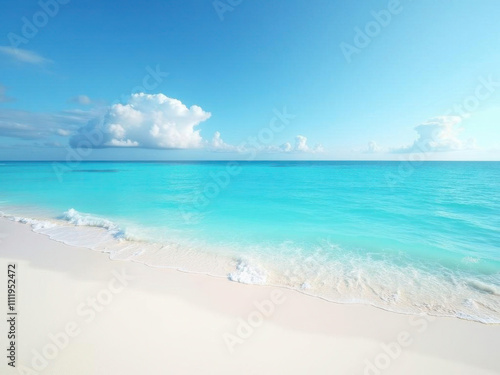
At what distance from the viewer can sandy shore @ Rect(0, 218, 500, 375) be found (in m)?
4.09

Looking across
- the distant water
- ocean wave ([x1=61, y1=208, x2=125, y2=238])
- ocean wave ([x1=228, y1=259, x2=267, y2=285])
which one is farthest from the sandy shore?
ocean wave ([x1=61, y1=208, x2=125, y2=238])

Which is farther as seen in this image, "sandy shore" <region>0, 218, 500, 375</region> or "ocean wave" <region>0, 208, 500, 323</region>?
"ocean wave" <region>0, 208, 500, 323</region>

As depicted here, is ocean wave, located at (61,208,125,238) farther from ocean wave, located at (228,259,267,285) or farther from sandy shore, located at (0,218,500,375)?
ocean wave, located at (228,259,267,285)

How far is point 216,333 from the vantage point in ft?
15.7

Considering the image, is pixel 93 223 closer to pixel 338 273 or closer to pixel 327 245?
pixel 327 245

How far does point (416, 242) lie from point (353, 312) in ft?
25.5

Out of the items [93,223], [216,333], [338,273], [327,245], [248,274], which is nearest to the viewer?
[216,333]

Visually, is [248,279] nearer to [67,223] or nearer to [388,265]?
[388,265]

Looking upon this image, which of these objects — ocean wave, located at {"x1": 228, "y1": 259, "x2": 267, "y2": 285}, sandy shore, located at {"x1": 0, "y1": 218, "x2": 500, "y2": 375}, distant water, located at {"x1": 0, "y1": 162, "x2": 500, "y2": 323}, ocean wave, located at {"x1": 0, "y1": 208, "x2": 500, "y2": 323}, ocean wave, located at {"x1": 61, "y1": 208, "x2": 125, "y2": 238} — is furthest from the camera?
ocean wave, located at {"x1": 61, "y1": 208, "x2": 125, "y2": 238}

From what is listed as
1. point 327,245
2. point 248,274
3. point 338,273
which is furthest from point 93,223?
point 338,273

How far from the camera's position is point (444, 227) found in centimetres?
1316

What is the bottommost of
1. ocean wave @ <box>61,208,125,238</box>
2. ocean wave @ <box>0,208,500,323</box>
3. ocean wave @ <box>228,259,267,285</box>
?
ocean wave @ <box>0,208,500,323</box>

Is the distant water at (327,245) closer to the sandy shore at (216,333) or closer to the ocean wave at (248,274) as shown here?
the ocean wave at (248,274)

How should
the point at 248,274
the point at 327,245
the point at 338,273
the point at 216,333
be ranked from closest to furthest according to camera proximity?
the point at 216,333 → the point at 248,274 → the point at 338,273 → the point at 327,245
